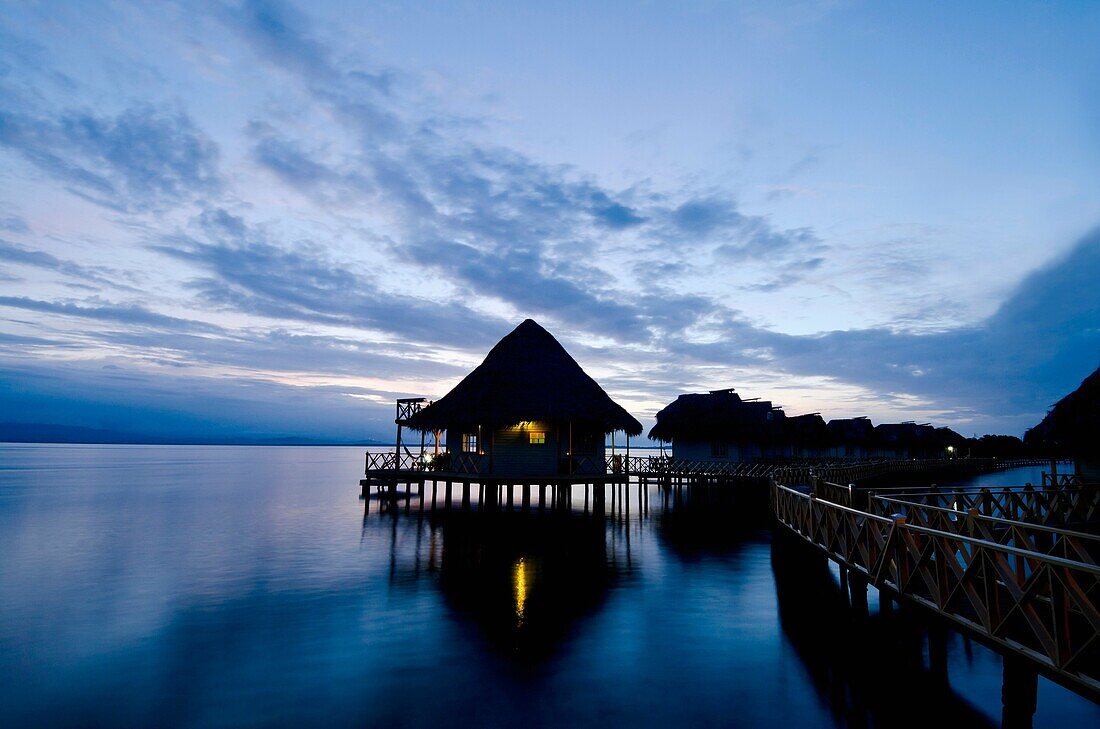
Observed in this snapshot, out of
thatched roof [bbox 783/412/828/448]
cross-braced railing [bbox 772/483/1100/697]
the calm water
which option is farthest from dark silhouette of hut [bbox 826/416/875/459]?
cross-braced railing [bbox 772/483/1100/697]

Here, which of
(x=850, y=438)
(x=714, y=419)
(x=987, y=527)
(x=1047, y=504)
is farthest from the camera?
(x=850, y=438)

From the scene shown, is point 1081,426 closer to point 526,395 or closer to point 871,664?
point 871,664

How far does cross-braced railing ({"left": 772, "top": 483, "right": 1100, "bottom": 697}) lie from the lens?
5.18 metres

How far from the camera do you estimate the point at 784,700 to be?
26.1ft

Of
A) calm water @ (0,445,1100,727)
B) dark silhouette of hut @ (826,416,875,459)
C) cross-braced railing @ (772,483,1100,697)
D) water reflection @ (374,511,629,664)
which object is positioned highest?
dark silhouette of hut @ (826,416,875,459)

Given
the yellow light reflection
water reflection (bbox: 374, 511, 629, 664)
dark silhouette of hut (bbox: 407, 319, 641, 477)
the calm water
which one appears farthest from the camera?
dark silhouette of hut (bbox: 407, 319, 641, 477)

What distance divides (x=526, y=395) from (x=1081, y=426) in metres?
18.6

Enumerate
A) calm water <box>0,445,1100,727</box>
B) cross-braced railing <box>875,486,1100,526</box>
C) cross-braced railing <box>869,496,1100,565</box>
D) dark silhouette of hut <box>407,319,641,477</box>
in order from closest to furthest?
cross-braced railing <box>869,496,1100,565</box>, calm water <box>0,445,1100,727</box>, cross-braced railing <box>875,486,1100,526</box>, dark silhouette of hut <box>407,319,641,477</box>

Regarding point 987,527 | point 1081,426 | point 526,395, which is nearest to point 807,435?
point 1081,426

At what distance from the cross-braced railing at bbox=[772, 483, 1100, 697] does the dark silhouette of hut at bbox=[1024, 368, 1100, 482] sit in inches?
431

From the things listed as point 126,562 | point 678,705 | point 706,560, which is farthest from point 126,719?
point 706,560

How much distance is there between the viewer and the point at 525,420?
2433cm

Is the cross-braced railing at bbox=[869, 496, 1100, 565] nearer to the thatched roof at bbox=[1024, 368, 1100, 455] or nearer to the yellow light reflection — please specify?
the thatched roof at bbox=[1024, 368, 1100, 455]

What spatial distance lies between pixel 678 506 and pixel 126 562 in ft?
78.5
